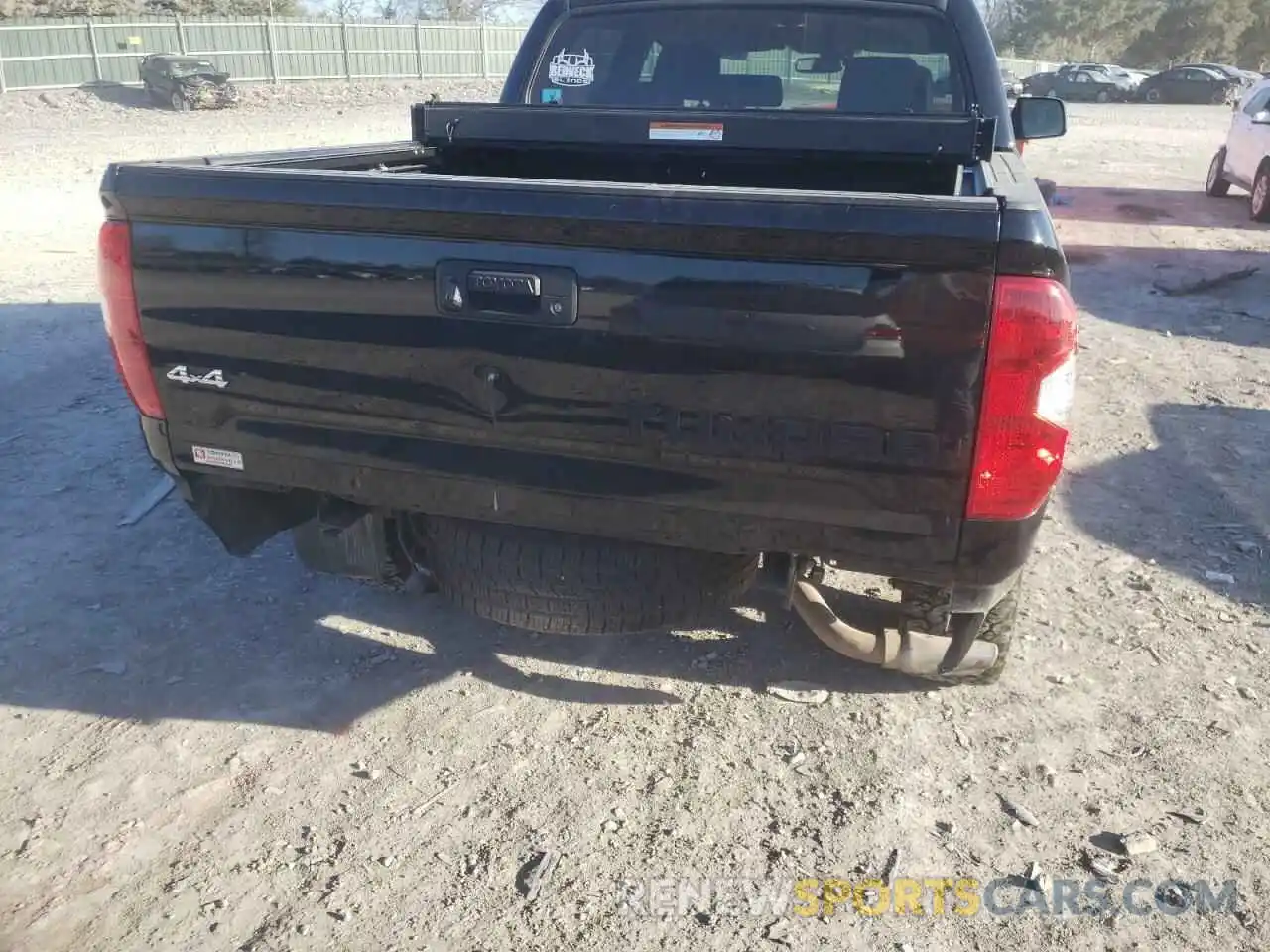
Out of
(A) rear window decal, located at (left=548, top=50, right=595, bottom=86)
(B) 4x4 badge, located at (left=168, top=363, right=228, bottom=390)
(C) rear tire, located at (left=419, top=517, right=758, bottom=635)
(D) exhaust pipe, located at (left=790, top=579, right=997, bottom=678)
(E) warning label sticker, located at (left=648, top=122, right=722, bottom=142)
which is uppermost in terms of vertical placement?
(A) rear window decal, located at (left=548, top=50, right=595, bottom=86)

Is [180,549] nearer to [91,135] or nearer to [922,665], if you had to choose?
[922,665]

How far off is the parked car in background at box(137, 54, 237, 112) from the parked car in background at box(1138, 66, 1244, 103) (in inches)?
1341

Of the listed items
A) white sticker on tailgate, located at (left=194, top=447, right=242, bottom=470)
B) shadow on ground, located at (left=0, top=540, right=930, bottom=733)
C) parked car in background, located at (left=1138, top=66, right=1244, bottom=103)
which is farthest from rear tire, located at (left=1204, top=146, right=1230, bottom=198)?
parked car in background, located at (left=1138, top=66, right=1244, bottom=103)

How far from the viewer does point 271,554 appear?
13.4ft

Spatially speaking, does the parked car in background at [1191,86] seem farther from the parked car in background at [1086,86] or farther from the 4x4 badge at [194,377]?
the 4x4 badge at [194,377]

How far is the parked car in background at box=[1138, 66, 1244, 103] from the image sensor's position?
39.2 meters

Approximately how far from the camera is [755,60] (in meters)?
4.47

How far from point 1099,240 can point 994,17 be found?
74.6 meters

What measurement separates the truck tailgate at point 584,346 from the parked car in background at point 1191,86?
147 feet

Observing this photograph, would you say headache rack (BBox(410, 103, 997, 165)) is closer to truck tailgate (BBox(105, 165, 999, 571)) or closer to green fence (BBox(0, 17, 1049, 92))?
truck tailgate (BBox(105, 165, 999, 571))

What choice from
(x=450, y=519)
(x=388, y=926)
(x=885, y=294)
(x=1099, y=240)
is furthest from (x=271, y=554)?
(x=1099, y=240)

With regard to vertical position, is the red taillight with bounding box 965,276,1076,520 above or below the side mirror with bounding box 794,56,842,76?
below

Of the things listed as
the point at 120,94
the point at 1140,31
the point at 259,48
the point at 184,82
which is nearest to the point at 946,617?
the point at 184,82

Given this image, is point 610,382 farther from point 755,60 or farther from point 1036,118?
point 1036,118
